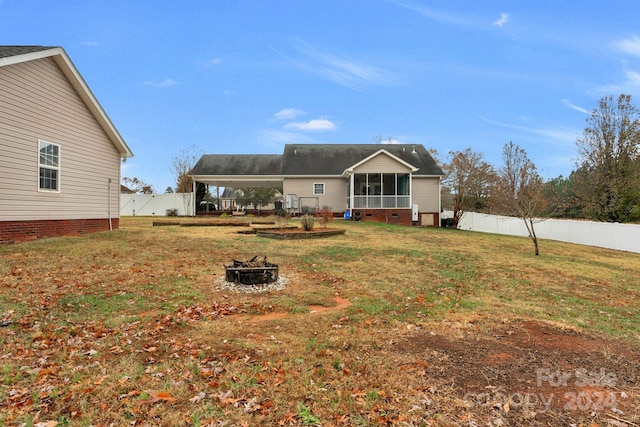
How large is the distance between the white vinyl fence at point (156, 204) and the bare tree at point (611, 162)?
30.5 meters

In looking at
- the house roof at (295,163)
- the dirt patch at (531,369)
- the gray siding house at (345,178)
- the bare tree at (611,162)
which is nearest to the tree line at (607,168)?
the bare tree at (611,162)

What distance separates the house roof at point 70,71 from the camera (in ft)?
31.0

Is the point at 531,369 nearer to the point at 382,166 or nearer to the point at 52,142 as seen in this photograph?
the point at 52,142

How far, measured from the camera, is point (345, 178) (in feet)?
89.2

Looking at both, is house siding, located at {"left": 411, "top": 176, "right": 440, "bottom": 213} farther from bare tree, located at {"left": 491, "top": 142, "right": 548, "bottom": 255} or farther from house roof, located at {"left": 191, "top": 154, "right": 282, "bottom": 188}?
house roof, located at {"left": 191, "top": 154, "right": 282, "bottom": 188}

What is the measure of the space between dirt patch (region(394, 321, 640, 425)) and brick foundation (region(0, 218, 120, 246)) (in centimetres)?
1120

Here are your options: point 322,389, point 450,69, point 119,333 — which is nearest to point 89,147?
point 119,333

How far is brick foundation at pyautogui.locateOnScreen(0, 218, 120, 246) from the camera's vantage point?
9570mm

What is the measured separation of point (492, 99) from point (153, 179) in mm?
39688

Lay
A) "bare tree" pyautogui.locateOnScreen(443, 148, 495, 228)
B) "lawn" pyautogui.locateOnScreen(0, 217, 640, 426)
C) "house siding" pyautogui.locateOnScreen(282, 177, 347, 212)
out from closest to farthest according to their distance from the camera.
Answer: "lawn" pyautogui.locateOnScreen(0, 217, 640, 426) → "house siding" pyautogui.locateOnScreen(282, 177, 347, 212) → "bare tree" pyautogui.locateOnScreen(443, 148, 495, 228)

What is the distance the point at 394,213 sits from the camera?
24.9 meters

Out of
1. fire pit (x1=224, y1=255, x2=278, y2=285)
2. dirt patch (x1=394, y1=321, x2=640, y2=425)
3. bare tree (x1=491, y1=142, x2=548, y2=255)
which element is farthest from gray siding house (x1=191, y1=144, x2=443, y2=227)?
dirt patch (x1=394, y1=321, x2=640, y2=425)

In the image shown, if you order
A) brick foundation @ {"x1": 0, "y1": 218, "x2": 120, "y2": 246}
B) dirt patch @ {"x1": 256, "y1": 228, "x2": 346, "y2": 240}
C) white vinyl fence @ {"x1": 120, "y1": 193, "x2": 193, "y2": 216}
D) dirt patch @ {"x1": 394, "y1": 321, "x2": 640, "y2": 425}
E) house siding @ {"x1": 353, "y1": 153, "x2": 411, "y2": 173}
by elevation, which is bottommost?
dirt patch @ {"x1": 394, "y1": 321, "x2": 640, "y2": 425}

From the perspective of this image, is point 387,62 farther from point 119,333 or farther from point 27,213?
point 119,333
